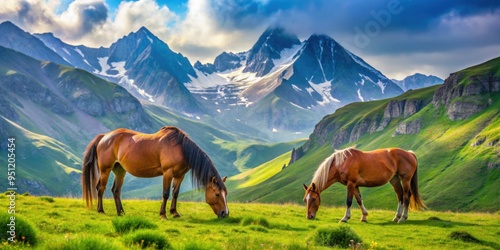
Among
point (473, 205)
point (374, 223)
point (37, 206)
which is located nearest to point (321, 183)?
point (374, 223)

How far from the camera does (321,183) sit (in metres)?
22.2

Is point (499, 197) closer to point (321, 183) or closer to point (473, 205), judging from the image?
point (473, 205)

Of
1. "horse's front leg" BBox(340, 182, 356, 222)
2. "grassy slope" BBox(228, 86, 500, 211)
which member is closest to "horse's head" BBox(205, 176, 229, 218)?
"horse's front leg" BBox(340, 182, 356, 222)

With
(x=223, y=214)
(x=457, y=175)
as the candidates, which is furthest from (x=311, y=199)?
(x=457, y=175)

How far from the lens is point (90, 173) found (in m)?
21.8

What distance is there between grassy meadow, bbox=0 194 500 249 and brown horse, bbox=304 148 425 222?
3.08 ft

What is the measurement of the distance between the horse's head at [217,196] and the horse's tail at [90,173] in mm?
6002

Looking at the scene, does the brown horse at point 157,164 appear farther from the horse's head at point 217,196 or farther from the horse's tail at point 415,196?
the horse's tail at point 415,196

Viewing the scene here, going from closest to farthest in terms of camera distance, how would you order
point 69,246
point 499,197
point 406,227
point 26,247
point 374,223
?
1. point 69,246
2. point 26,247
3. point 406,227
4. point 374,223
5. point 499,197

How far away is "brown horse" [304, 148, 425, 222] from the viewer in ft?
71.6

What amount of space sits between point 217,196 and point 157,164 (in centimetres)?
325

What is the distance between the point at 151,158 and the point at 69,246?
11255 millimetres

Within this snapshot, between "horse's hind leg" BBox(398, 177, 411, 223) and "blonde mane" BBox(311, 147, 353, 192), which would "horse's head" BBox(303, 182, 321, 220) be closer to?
"blonde mane" BBox(311, 147, 353, 192)

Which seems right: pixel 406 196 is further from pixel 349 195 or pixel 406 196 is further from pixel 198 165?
pixel 198 165
